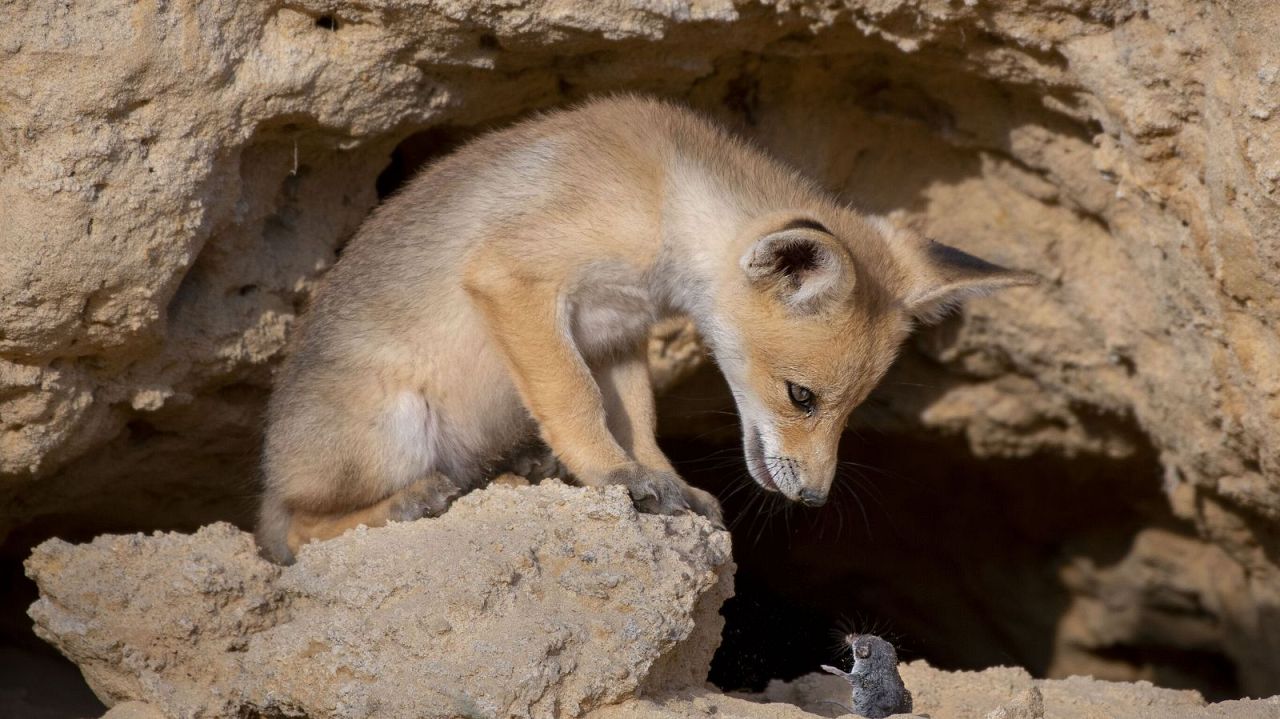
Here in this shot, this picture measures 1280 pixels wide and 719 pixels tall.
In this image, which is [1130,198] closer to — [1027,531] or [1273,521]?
[1273,521]

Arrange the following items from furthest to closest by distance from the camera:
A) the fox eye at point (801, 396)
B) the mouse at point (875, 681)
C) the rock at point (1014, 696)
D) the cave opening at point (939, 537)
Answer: the cave opening at point (939, 537) → the fox eye at point (801, 396) → the rock at point (1014, 696) → the mouse at point (875, 681)

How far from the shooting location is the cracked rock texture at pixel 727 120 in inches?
169

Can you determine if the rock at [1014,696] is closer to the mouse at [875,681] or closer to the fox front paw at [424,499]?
the mouse at [875,681]

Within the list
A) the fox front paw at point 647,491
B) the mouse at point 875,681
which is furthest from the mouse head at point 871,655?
the fox front paw at point 647,491

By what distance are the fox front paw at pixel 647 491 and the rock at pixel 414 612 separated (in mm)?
352

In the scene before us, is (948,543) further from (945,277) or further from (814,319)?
(814,319)

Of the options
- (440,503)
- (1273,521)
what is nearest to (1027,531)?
(1273,521)

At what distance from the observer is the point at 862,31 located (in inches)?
203

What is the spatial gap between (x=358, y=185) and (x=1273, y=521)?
15.8ft

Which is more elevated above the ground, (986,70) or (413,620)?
(986,70)

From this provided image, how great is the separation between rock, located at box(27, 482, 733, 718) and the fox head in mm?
710

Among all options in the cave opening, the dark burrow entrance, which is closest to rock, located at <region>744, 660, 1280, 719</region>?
the cave opening

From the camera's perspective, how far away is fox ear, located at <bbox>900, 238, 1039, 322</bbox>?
15.6ft

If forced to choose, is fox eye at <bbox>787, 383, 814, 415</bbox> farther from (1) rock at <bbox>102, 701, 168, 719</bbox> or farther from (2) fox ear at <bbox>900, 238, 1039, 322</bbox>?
(1) rock at <bbox>102, 701, 168, 719</bbox>
